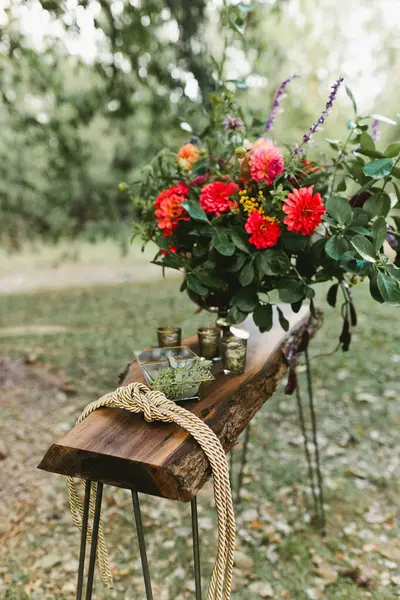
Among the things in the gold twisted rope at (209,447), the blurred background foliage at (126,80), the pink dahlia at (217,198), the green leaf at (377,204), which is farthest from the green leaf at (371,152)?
the blurred background foliage at (126,80)

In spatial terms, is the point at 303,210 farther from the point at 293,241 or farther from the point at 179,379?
the point at 179,379

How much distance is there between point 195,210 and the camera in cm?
116

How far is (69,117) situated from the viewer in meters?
5.57

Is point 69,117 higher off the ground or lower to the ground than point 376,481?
higher

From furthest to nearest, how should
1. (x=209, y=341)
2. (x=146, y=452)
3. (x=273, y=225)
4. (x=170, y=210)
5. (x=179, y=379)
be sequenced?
(x=209, y=341) → (x=170, y=210) → (x=273, y=225) → (x=179, y=379) → (x=146, y=452)

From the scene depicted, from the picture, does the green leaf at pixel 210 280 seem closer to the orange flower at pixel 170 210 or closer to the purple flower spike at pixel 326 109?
the orange flower at pixel 170 210

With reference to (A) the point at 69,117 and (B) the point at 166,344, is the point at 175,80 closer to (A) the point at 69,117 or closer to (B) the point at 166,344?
(A) the point at 69,117

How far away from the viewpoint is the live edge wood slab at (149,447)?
2.70 ft

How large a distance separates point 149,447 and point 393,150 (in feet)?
3.00

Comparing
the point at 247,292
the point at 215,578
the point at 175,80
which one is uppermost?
the point at 175,80

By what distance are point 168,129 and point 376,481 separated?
13.0 feet

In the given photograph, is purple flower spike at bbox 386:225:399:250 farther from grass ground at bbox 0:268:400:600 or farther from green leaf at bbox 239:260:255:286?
grass ground at bbox 0:268:400:600

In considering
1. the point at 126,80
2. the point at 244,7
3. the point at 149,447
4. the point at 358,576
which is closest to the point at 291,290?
the point at 149,447

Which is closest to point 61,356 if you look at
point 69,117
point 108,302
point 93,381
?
point 93,381
